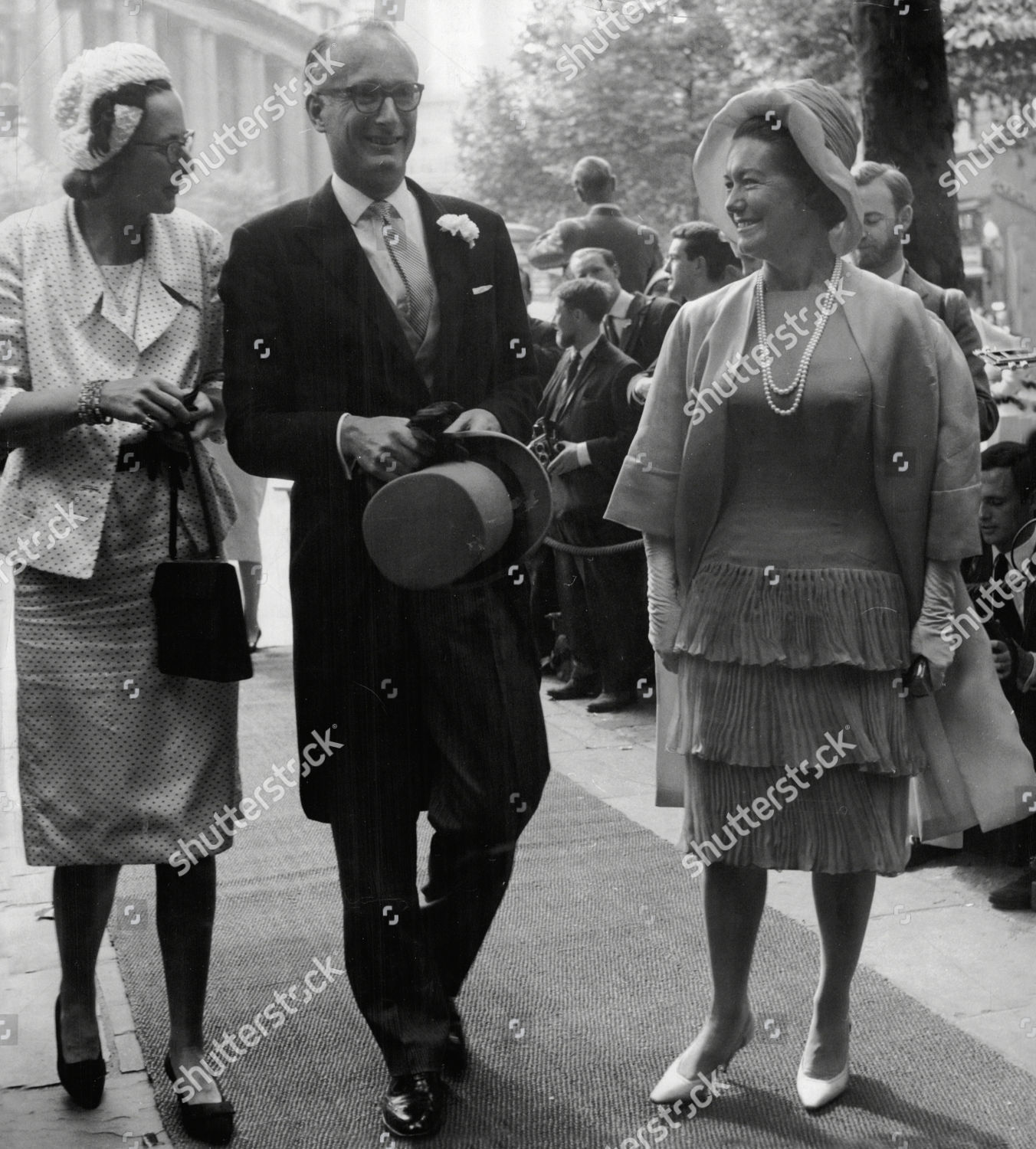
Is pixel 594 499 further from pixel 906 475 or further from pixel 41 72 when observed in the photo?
pixel 906 475

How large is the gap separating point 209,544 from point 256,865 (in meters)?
2.08

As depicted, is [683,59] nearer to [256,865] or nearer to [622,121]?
[622,121]

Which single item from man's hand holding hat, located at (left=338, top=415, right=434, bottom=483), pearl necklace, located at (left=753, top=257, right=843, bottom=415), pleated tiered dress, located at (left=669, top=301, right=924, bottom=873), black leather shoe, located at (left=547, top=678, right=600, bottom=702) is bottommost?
black leather shoe, located at (left=547, top=678, right=600, bottom=702)

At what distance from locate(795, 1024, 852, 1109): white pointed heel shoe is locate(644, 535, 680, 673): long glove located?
0.86m

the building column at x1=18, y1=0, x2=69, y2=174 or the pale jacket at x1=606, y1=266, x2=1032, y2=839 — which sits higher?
the building column at x1=18, y1=0, x2=69, y2=174

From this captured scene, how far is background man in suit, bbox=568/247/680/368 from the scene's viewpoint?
23.0 feet

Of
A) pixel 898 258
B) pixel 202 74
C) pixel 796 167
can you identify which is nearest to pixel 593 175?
pixel 202 74

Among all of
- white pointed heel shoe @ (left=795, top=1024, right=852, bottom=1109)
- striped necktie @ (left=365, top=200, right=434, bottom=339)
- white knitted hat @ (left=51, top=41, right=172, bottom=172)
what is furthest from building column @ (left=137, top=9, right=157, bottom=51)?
white pointed heel shoe @ (left=795, top=1024, right=852, bottom=1109)

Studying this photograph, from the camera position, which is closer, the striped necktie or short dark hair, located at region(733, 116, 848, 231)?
short dark hair, located at region(733, 116, 848, 231)

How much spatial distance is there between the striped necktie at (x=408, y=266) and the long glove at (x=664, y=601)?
0.63m

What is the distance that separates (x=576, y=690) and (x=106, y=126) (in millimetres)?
4822

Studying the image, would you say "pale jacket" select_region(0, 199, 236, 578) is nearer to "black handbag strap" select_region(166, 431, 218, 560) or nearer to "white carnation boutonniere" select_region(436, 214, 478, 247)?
"black handbag strap" select_region(166, 431, 218, 560)

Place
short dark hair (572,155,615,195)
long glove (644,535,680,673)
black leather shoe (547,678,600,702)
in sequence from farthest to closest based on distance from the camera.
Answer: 1. short dark hair (572,155,615,195)
2. black leather shoe (547,678,600,702)
3. long glove (644,535,680,673)

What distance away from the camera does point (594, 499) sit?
7.12 metres
